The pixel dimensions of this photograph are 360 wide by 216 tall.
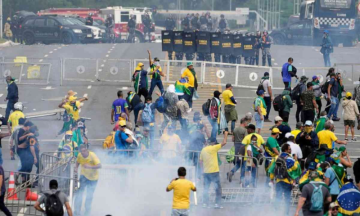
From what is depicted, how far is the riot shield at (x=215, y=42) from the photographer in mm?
38781

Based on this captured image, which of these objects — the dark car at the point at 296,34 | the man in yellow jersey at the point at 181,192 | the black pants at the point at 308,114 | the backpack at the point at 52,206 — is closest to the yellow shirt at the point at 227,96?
the black pants at the point at 308,114

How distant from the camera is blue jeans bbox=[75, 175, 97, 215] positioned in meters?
16.3

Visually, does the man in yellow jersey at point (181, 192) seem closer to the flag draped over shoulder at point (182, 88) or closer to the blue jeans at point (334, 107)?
the flag draped over shoulder at point (182, 88)

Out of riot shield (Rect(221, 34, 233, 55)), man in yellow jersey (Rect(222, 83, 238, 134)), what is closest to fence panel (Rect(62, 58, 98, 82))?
riot shield (Rect(221, 34, 233, 55))

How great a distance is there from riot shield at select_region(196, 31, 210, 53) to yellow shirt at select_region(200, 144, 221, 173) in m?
22.2

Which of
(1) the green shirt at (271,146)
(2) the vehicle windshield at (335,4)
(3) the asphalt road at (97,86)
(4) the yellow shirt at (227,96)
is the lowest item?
(3) the asphalt road at (97,86)

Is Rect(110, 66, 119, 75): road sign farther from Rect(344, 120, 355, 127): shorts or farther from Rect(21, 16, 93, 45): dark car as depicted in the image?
Rect(21, 16, 93, 45): dark car

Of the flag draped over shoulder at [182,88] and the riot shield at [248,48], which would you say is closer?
the flag draped over shoulder at [182,88]

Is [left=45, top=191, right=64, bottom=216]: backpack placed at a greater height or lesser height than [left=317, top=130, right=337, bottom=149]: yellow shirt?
lesser

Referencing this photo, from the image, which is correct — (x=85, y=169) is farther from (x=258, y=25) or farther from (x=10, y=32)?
(x=258, y=25)

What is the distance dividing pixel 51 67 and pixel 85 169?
64.5ft

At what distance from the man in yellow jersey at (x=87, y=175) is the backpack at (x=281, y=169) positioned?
3187 millimetres

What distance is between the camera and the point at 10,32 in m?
60.5

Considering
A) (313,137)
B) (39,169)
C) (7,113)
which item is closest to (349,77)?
(7,113)
